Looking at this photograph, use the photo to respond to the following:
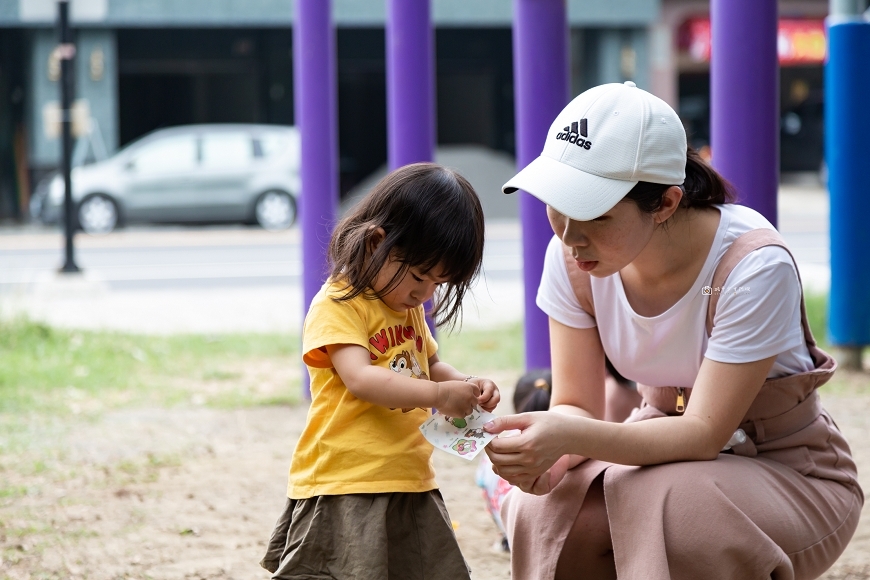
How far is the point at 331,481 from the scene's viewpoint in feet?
7.18

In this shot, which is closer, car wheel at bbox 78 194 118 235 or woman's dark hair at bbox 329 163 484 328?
woman's dark hair at bbox 329 163 484 328

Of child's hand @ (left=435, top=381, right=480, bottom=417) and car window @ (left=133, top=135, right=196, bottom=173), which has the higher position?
car window @ (left=133, top=135, right=196, bottom=173)

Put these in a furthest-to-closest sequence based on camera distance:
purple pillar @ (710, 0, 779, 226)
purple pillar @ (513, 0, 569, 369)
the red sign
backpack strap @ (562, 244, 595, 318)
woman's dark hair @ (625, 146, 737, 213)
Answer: the red sign < purple pillar @ (513, 0, 569, 369) < purple pillar @ (710, 0, 779, 226) < backpack strap @ (562, 244, 595, 318) < woman's dark hair @ (625, 146, 737, 213)

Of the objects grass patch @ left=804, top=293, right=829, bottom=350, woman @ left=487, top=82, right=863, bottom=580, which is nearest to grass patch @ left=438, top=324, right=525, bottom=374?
grass patch @ left=804, top=293, right=829, bottom=350

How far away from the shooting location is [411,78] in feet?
15.4

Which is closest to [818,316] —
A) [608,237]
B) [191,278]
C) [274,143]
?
[608,237]

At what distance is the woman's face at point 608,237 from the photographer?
2.15 metres

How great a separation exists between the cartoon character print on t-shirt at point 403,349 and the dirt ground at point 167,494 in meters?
0.92

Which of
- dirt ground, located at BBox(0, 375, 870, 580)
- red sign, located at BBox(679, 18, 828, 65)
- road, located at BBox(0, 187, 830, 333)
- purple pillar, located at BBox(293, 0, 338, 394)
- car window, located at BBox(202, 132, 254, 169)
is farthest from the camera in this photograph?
red sign, located at BBox(679, 18, 828, 65)

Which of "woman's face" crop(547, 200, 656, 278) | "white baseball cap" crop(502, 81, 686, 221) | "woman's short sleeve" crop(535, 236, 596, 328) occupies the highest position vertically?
"white baseball cap" crop(502, 81, 686, 221)

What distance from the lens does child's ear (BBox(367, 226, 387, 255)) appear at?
86.8 inches

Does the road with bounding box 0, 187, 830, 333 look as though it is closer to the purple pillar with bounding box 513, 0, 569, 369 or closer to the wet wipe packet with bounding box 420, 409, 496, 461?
the purple pillar with bounding box 513, 0, 569, 369

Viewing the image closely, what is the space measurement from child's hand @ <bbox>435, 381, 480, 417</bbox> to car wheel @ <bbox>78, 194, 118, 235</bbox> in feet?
44.4

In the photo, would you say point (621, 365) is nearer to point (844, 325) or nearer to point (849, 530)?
point (849, 530)
